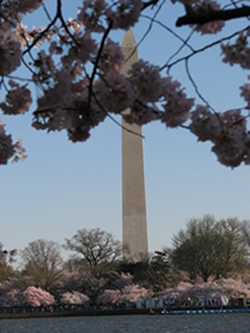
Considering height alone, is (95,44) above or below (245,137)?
above

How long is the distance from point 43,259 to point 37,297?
6.20 metres

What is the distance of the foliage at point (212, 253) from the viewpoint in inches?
1480

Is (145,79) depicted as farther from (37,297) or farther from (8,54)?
(37,297)

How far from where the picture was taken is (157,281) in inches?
1497

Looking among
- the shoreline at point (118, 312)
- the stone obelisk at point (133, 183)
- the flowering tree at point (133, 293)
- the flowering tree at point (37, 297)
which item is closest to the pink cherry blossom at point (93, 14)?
the shoreline at point (118, 312)

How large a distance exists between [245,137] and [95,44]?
99 cm

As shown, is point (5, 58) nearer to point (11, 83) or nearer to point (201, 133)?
point (11, 83)

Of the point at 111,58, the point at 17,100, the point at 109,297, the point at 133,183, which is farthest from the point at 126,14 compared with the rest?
the point at 109,297

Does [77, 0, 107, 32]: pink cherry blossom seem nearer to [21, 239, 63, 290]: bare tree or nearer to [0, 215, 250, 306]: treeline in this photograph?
[0, 215, 250, 306]: treeline

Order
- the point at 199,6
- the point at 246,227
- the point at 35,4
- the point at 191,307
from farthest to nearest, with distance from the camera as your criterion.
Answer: the point at 246,227
the point at 191,307
the point at 35,4
the point at 199,6

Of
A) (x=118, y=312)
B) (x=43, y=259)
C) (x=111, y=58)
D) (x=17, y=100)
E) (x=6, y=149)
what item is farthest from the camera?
(x=43, y=259)

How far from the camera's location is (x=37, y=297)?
38188 mm

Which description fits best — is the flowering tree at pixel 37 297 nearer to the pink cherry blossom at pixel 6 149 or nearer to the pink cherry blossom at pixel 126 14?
the pink cherry blossom at pixel 6 149

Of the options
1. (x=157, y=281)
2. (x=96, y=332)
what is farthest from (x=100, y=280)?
(x=96, y=332)
